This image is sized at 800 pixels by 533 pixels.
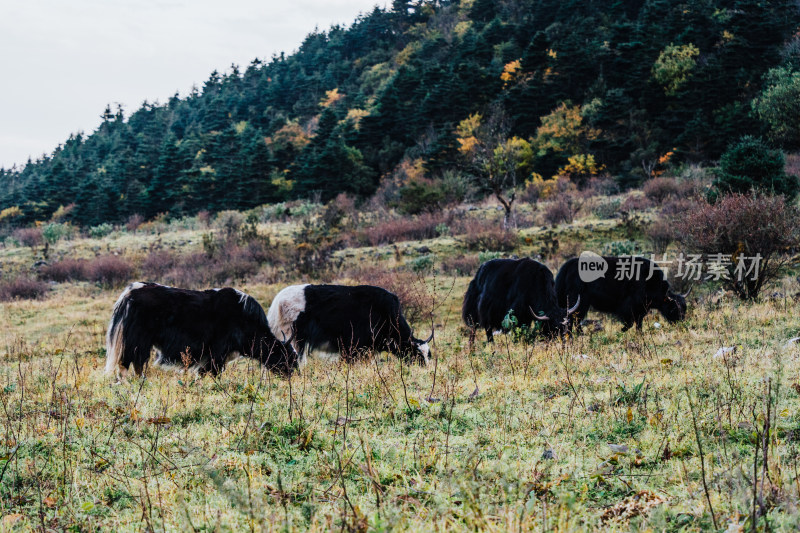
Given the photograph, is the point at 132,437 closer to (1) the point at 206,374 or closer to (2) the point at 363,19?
(1) the point at 206,374

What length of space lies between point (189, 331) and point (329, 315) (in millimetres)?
1914

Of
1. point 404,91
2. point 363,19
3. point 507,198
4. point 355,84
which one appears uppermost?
point 363,19

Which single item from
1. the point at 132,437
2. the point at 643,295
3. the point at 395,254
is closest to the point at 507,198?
the point at 395,254

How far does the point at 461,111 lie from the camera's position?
43906mm

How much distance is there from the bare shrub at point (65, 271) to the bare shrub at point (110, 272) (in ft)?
1.43

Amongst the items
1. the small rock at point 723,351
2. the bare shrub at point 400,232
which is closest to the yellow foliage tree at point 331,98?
the bare shrub at point 400,232

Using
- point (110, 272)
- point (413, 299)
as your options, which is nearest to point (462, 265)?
point (413, 299)

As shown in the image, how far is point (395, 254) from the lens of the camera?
1802 centimetres

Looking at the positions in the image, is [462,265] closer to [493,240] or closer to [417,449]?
[493,240]

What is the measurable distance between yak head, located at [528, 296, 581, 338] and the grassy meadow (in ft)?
3.00

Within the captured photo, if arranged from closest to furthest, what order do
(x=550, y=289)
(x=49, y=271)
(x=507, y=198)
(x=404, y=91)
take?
1. (x=550, y=289)
2. (x=49, y=271)
3. (x=507, y=198)
4. (x=404, y=91)

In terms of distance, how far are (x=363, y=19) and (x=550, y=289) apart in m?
78.7

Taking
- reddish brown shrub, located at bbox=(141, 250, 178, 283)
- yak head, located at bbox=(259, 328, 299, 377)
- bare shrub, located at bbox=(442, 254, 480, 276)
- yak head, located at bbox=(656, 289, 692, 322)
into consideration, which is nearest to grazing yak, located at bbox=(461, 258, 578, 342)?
yak head, located at bbox=(656, 289, 692, 322)

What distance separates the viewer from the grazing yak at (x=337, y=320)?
7781mm
